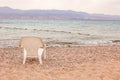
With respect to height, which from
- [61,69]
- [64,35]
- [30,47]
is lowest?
[64,35]

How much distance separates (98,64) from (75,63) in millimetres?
690

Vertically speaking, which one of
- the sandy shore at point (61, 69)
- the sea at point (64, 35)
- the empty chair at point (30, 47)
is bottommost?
the sea at point (64, 35)

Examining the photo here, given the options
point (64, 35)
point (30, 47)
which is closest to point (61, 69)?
point (30, 47)

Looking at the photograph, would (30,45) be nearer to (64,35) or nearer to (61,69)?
(61,69)

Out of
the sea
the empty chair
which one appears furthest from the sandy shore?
the sea

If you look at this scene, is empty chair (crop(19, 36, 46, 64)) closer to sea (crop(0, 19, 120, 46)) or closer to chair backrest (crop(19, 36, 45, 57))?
chair backrest (crop(19, 36, 45, 57))

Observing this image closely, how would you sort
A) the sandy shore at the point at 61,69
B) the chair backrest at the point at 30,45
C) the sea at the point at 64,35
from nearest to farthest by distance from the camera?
1. the sandy shore at the point at 61,69
2. the chair backrest at the point at 30,45
3. the sea at the point at 64,35

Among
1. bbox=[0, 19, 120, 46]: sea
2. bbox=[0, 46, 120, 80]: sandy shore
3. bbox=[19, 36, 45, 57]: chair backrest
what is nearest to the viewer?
bbox=[0, 46, 120, 80]: sandy shore

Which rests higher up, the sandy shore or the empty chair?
the empty chair

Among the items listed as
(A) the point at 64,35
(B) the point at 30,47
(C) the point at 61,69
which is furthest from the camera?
(A) the point at 64,35

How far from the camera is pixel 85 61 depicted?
28.7 feet

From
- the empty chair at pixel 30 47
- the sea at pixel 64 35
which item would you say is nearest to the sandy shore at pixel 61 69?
the empty chair at pixel 30 47

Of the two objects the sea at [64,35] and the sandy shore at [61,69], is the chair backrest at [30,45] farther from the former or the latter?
the sea at [64,35]

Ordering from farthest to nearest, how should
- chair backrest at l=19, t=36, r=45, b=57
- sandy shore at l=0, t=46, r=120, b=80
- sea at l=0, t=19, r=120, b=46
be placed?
1. sea at l=0, t=19, r=120, b=46
2. chair backrest at l=19, t=36, r=45, b=57
3. sandy shore at l=0, t=46, r=120, b=80
